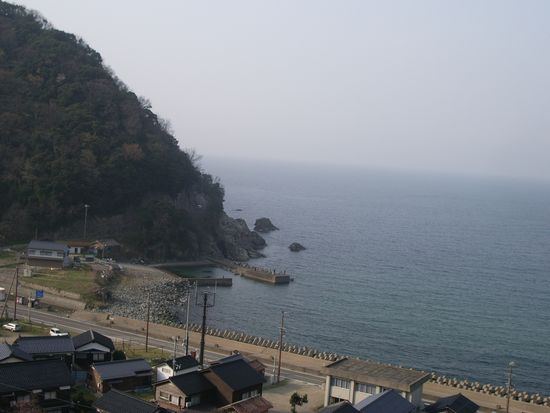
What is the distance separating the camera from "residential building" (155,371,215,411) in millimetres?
21281

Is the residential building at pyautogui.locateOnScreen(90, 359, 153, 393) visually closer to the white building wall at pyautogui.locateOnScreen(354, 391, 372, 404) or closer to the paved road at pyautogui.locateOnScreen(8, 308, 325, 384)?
the paved road at pyautogui.locateOnScreen(8, 308, 325, 384)

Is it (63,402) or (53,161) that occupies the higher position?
(53,161)

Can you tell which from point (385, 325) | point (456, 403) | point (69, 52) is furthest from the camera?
point (69, 52)

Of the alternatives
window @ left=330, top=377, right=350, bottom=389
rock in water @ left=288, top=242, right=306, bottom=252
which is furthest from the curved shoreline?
rock in water @ left=288, top=242, right=306, bottom=252

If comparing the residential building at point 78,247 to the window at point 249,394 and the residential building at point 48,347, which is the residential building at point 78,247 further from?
the window at point 249,394

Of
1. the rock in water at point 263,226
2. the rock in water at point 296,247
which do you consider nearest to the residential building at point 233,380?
the rock in water at point 296,247

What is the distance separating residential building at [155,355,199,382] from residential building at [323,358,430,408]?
5.18 metres

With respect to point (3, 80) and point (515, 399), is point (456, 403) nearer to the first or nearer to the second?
point (515, 399)

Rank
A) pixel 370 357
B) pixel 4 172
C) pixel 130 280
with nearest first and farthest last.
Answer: pixel 370 357, pixel 130 280, pixel 4 172

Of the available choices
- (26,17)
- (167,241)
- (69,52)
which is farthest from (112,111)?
(26,17)

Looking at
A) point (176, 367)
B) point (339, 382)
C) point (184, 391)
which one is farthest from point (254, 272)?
point (184, 391)

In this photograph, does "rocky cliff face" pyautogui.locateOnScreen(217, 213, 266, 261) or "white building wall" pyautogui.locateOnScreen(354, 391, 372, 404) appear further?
"rocky cliff face" pyautogui.locateOnScreen(217, 213, 266, 261)

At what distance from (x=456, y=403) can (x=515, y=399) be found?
6750 millimetres

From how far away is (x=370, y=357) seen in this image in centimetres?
3491
